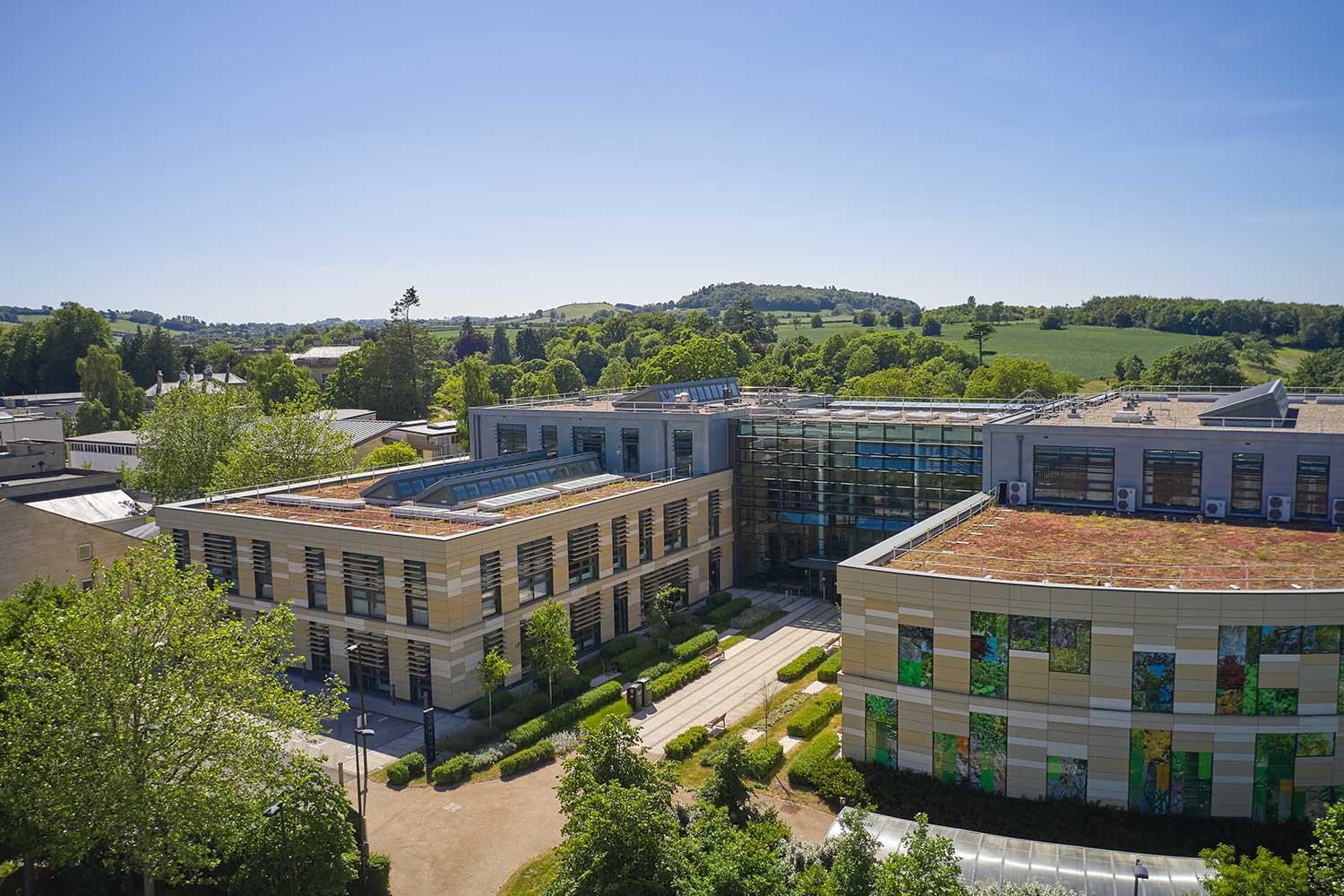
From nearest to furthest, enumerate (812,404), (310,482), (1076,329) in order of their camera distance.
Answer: (310,482)
(812,404)
(1076,329)

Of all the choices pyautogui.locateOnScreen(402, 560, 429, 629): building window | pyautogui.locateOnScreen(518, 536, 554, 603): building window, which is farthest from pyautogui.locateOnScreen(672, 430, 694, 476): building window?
pyautogui.locateOnScreen(402, 560, 429, 629): building window

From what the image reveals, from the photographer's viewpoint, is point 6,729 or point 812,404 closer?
point 6,729

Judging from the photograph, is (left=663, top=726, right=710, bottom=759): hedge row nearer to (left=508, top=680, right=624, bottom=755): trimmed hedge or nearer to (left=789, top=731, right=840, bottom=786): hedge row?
(left=789, top=731, right=840, bottom=786): hedge row

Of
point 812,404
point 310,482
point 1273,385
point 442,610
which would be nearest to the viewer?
point 442,610

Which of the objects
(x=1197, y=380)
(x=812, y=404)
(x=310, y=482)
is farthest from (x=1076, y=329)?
(x=310, y=482)

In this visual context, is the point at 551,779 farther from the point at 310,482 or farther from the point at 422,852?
the point at 310,482

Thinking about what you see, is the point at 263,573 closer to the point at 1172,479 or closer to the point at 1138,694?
the point at 1138,694
